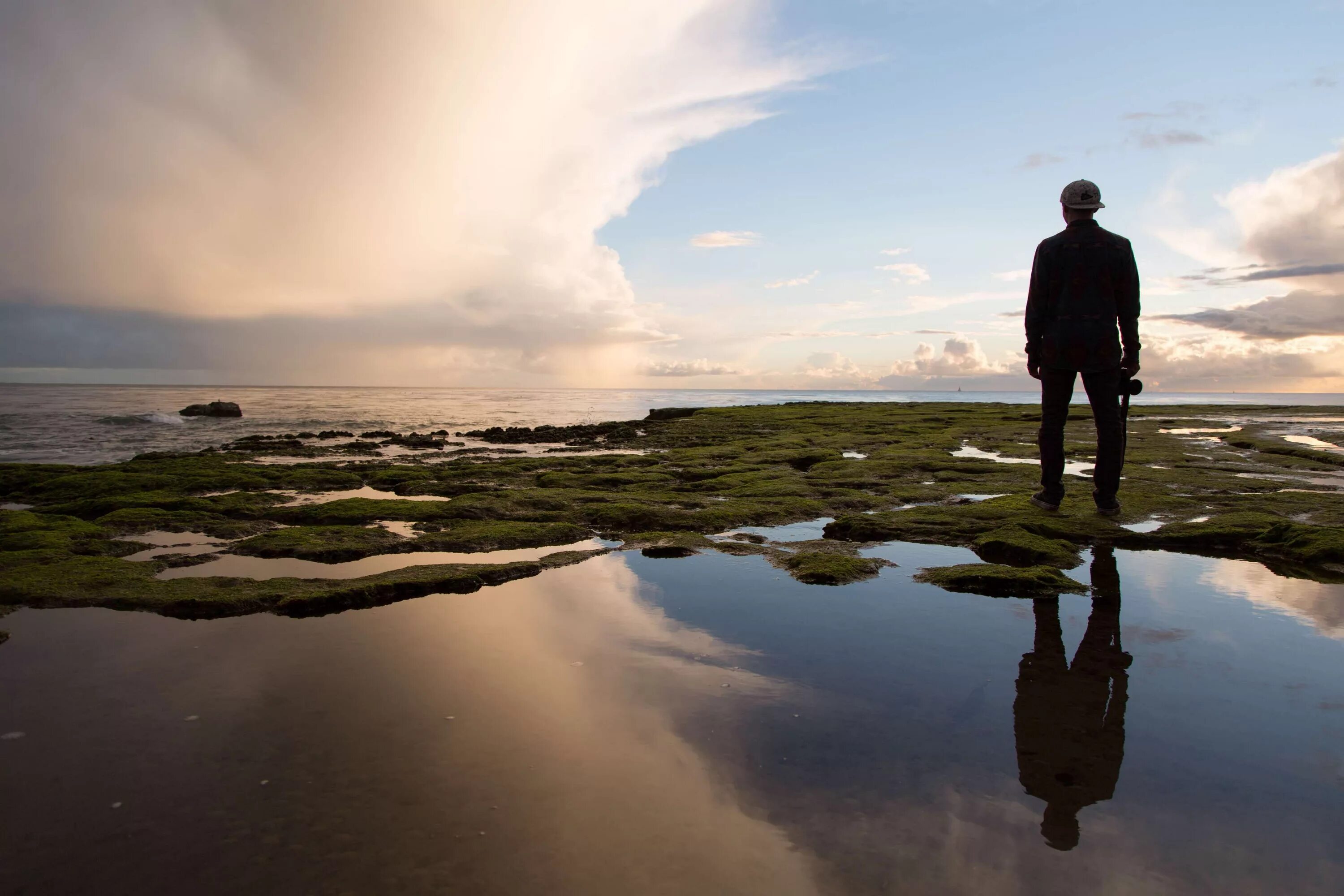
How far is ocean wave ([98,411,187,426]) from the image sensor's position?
43.5 metres

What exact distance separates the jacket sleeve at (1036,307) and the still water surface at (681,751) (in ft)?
13.5

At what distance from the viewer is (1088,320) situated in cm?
855

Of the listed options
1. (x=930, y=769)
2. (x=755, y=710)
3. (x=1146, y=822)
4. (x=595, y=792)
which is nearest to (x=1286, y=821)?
(x=1146, y=822)

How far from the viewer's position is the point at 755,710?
385 centimetres

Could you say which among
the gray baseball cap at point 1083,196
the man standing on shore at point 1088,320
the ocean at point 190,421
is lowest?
the ocean at point 190,421

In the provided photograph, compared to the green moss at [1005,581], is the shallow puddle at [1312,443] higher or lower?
higher

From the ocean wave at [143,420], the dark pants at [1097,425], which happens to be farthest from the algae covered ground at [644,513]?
the ocean wave at [143,420]

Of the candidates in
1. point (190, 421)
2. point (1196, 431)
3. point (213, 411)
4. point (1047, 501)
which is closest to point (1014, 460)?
point (1047, 501)

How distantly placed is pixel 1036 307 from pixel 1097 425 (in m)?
1.47

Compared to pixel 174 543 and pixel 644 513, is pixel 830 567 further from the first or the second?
pixel 174 543

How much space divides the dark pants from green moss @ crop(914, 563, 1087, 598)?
2.91m

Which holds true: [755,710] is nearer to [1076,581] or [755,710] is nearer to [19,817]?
[19,817]

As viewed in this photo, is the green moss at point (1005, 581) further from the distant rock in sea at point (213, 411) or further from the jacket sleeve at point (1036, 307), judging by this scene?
the distant rock in sea at point (213, 411)

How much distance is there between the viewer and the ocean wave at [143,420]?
43531 millimetres
